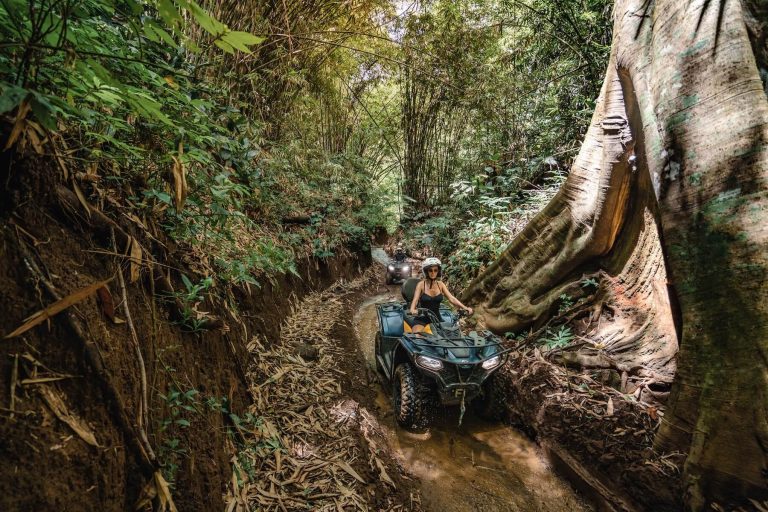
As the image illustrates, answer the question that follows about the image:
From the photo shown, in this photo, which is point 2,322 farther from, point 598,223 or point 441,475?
point 598,223

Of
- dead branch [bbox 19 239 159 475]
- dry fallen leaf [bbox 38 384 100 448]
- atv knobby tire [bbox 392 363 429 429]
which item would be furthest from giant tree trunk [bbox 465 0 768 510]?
dry fallen leaf [bbox 38 384 100 448]

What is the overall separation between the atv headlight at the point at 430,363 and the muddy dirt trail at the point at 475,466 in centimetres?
77

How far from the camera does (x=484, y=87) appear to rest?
6.20 metres

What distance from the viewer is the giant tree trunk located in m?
2.01

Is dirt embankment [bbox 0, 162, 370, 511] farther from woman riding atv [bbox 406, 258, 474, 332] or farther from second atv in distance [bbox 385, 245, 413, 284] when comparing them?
second atv in distance [bbox 385, 245, 413, 284]

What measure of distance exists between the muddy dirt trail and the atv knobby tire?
0.44ft

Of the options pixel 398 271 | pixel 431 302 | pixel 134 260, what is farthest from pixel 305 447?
pixel 398 271

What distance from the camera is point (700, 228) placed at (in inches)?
89.0

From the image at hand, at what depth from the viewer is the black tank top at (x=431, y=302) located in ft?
13.7

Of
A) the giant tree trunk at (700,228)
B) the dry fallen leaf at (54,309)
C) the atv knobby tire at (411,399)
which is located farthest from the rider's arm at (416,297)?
the dry fallen leaf at (54,309)

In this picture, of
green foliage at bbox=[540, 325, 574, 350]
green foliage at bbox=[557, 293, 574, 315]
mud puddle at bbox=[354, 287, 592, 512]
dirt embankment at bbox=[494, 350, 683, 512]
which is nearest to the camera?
dirt embankment at bbox=[494, 350, 683, 512]

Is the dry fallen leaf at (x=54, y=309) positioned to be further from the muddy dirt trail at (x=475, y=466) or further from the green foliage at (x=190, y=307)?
the muddy dirt trail at (x=475, y=466)

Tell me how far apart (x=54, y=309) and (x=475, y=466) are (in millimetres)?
3048

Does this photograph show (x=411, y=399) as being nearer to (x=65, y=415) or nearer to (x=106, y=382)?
(x=106, y=382)
